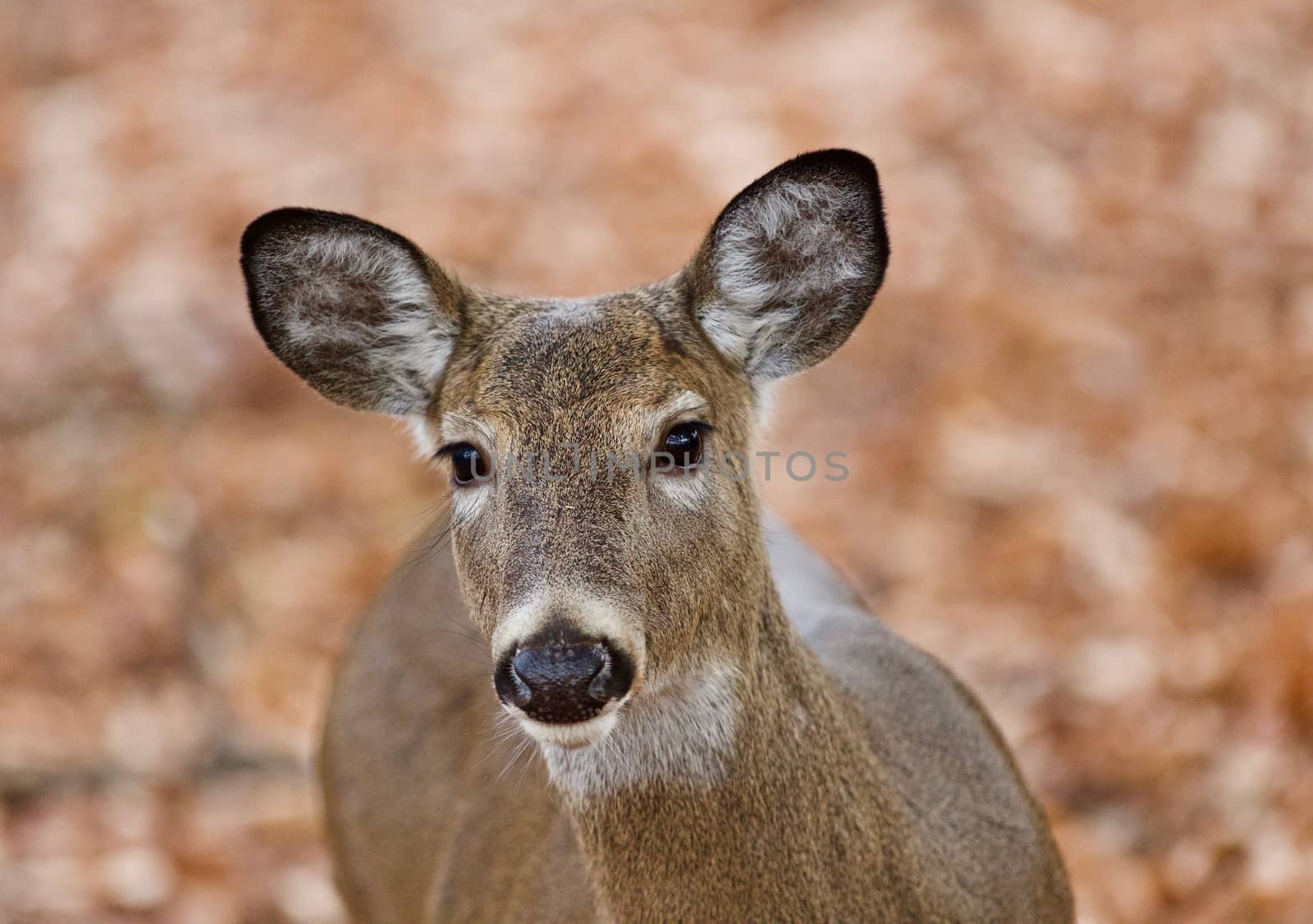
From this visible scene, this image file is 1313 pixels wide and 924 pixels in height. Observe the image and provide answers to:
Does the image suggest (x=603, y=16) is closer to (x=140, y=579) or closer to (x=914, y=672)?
(x=140, y=579)

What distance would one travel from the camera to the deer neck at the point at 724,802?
2.88 m

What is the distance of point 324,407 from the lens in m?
7.73

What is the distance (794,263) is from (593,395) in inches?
22.8

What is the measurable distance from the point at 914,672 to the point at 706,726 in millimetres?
837

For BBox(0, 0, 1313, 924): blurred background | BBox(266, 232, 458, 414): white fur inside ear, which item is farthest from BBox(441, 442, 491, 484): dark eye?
BBox(0, 0, 1313, 924): blurred background

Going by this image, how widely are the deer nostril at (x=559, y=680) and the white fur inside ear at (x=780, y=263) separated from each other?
866 mm

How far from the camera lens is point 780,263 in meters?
3.20

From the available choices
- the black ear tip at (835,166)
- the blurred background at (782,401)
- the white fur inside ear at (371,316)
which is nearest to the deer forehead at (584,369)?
the white fur inside ear at (371,316)

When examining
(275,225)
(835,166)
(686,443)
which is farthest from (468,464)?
(835,166)

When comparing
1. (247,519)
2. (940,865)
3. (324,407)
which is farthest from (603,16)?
(940,865)

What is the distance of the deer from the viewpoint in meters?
2.76

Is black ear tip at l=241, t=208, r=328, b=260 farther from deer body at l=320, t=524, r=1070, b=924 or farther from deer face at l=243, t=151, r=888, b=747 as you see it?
deer body at l=320, t=524, r=1070, b=924

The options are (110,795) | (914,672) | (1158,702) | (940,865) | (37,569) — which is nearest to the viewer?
(940,865)

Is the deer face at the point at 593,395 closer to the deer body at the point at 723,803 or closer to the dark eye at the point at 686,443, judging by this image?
the dark eye at the point at 686,443
